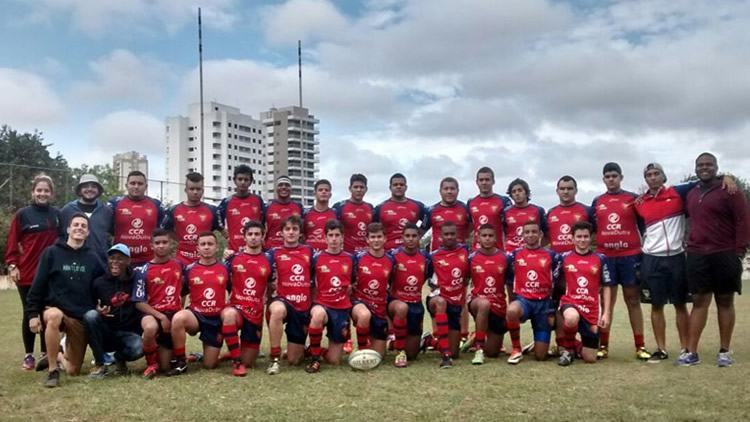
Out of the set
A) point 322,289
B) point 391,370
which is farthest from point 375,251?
point 391,370

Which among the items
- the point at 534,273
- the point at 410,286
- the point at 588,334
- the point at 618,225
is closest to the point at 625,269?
the point at 618,225

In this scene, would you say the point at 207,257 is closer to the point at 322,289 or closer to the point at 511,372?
the point at 322,289

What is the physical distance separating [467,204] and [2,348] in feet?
20.8

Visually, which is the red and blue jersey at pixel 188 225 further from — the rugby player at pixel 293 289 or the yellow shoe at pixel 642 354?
the yellow shoe at pixel 642 354

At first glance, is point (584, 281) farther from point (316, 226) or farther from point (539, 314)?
point (316, 226)

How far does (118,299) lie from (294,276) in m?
1.77

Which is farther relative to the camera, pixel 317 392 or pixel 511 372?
pixel 511 372

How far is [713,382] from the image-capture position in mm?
5855

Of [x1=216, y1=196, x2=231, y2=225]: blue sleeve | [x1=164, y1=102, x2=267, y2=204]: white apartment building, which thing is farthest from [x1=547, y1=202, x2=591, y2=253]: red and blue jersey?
[x1=164, y1=102, x2=267, y2=204]: white apartment building

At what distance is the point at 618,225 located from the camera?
779 centimetres

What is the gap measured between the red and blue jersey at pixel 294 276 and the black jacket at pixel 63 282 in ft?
6.08

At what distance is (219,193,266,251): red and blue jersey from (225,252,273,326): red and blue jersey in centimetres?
126

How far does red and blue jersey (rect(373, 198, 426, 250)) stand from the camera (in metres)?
8.80

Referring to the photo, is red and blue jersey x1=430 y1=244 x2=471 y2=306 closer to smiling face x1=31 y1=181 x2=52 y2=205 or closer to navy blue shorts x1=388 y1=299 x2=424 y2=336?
navy blue shorts x1=388 y1=299 x2=424 y2=336
